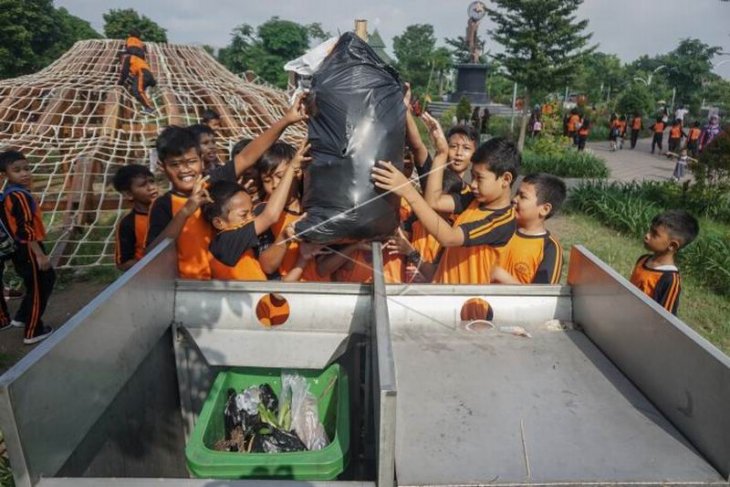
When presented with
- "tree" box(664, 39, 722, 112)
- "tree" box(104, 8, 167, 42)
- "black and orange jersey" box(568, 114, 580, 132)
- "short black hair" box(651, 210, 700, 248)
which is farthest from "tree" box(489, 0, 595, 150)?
"tree" box(104, 8, 167, 42)

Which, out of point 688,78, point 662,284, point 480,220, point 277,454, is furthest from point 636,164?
point 688,78

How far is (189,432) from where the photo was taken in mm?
2053

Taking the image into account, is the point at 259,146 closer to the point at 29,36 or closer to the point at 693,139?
the point at 693,139

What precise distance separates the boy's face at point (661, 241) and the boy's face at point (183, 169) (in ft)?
7.61

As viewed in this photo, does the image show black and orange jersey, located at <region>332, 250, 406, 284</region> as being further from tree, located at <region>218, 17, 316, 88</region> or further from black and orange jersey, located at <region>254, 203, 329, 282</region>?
tree, located at <region>218, 17, 316, 88</region>

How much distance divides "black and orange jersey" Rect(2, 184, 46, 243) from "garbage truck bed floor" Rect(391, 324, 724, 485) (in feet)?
10.2

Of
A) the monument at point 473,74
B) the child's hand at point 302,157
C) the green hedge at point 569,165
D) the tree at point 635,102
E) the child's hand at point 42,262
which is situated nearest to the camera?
the child's hand at point 302,157

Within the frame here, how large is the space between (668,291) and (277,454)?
6.54 ft

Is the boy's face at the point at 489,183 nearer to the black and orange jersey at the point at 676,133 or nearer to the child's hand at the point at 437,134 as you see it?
the child's hand at the point at 437,134

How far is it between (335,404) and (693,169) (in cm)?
780

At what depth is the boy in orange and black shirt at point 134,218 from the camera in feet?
9.52

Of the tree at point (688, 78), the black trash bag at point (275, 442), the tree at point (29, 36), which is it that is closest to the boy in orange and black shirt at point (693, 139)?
the black trash bag at point (275, 442)

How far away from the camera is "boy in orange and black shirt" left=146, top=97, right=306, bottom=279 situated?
2.16 meters

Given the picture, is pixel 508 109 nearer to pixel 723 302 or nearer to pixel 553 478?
pixel 723 302
